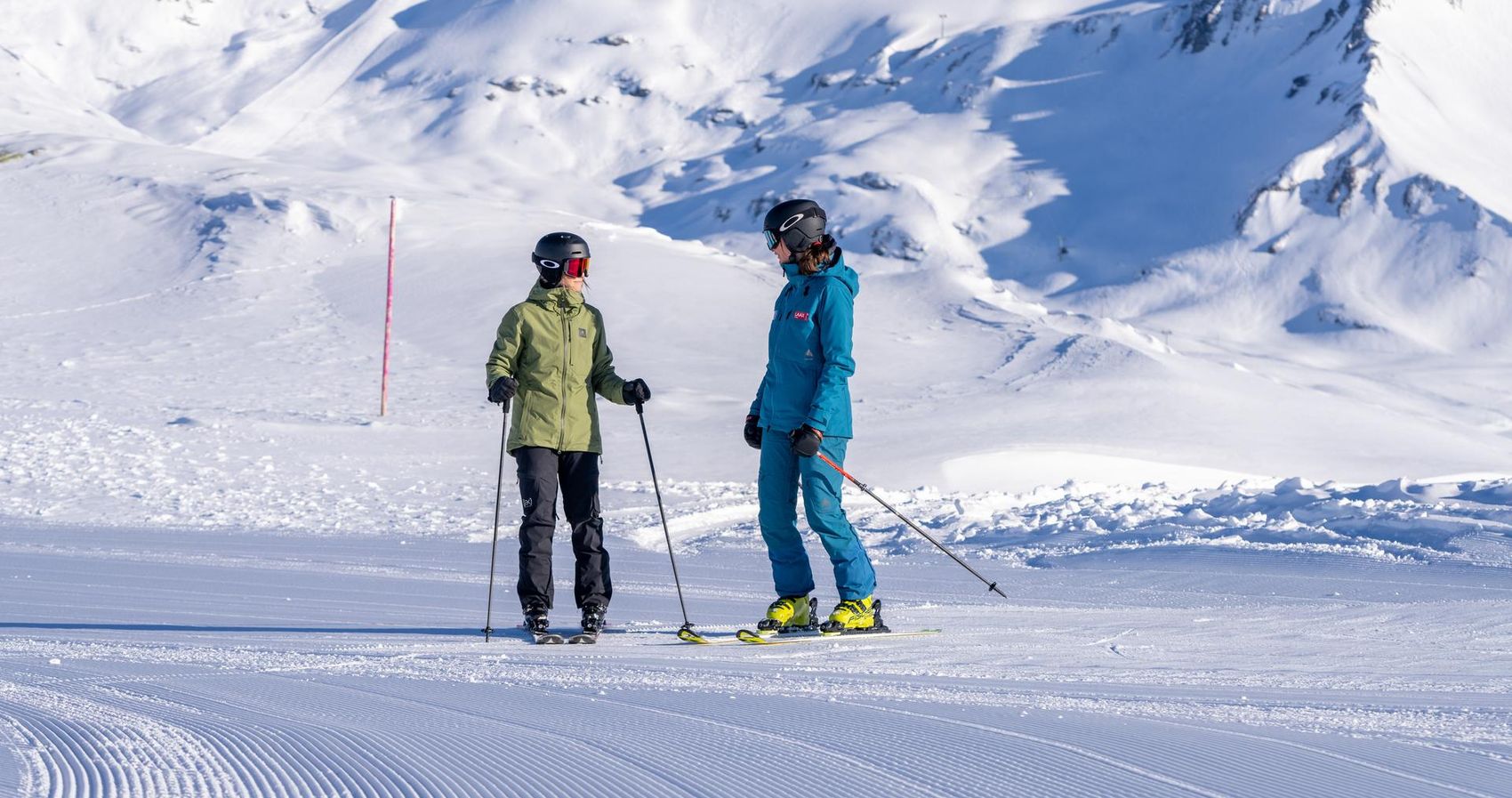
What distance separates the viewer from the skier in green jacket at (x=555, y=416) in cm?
593

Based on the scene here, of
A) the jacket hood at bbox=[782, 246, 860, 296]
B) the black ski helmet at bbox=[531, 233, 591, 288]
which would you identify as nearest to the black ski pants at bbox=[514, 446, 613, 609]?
the black ski helmet at bbox=[531, 233, 591, 288]

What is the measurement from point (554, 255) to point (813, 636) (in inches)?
68.0

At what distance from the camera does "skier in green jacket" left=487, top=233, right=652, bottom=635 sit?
19.5 ft

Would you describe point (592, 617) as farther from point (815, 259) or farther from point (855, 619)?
point (815, 259)

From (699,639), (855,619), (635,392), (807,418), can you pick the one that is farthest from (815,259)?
(699,639)

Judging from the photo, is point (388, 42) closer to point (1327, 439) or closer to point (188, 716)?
point (1327, 439)

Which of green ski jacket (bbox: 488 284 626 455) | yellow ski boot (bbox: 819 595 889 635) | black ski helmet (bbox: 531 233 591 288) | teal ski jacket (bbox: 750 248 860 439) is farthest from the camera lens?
black ski helmet (bbox: 531 233 591 288)

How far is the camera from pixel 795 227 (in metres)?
5.83

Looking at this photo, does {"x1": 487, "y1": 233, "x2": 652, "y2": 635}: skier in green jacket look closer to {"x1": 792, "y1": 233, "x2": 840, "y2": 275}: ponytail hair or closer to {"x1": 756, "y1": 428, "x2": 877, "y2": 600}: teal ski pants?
{"x1": 756, "y1": 428, "x2": 877, "y2": 600}: teal ski pants

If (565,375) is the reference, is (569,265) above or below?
above

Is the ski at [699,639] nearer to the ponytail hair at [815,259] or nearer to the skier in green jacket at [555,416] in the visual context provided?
the skier in green jacket at [555,416]

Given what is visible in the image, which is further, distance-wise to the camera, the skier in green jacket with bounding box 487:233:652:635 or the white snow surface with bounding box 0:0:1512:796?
the skier in green jacket with bounding box 487:233:652:635

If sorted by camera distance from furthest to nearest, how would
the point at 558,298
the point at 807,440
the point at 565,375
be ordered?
the point at 558,298 → the point at 565,375 → the point at 807,440

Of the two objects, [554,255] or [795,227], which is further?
[554,255]
